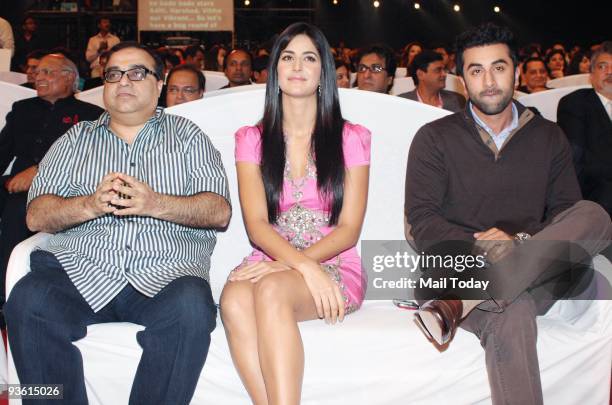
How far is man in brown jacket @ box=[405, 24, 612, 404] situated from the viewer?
7.69ft

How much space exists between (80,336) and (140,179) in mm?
529

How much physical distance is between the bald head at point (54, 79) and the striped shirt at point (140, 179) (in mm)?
1502

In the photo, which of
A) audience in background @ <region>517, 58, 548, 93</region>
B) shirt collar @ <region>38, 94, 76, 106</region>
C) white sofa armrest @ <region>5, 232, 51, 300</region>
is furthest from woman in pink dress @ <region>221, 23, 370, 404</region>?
audience in background @ <region>517, 58, 548, 93</region>

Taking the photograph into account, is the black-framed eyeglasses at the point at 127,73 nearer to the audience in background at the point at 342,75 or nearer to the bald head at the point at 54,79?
the bald head at the point at 54,79

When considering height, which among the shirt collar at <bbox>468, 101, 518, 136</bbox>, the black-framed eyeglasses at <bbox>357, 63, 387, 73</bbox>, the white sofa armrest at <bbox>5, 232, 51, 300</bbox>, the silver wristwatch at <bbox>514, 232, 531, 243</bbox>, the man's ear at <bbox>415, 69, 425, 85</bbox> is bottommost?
the white sofa armrest at <bbox>5, 232, 51, 300</bbox>

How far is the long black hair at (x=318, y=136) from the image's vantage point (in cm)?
260

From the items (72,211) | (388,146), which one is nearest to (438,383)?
(388,146)

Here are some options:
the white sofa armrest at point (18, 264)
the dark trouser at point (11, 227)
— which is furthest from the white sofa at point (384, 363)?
the dark trouser at point (11, 227)

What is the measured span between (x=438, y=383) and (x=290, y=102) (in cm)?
104

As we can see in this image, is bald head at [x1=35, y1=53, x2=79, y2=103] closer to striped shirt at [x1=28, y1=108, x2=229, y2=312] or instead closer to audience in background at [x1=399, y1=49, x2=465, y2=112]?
striped shirt at [x1=28, y1=108, x2=229, y2=312]

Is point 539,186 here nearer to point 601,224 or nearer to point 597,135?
point 601,224

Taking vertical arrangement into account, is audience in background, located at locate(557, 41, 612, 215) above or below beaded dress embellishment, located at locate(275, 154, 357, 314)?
above

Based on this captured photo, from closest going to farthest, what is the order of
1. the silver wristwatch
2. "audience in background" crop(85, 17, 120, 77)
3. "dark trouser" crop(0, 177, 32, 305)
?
the silver wristwatch → "dark trouser" crop(0, 177, 32, 305) → "audience in background" crop(85, 17, 120, 77)

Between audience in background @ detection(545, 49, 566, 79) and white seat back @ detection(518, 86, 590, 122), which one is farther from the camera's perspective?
audience in background @ detection(545, 49, 566, 79)
